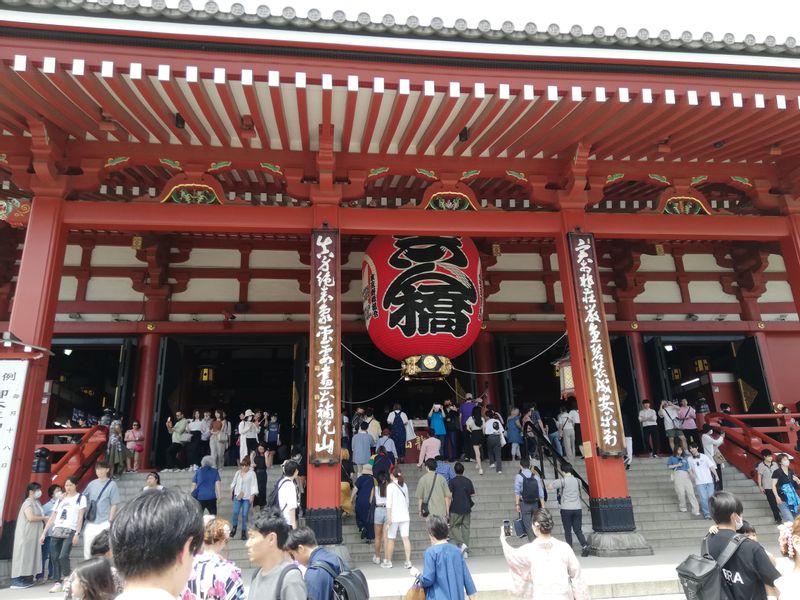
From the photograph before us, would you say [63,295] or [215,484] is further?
[63,295]

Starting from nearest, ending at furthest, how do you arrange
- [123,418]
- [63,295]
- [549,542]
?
[549,542], [123,418], [63,295]

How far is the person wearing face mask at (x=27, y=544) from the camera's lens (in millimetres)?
6375

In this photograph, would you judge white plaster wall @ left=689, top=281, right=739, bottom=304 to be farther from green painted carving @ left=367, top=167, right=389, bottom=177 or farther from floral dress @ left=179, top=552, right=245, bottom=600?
floral dress @ left=179, top=552, right=245, bottom=600

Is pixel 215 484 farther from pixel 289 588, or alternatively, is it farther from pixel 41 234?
pixel 289 588

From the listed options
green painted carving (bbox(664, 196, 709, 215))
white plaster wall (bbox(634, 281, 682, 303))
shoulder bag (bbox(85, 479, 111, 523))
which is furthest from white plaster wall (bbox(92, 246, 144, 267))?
white plaster wall (bbox(634, 281, 682, 303))

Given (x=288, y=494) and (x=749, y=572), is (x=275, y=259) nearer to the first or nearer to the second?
(x=288, y=494)

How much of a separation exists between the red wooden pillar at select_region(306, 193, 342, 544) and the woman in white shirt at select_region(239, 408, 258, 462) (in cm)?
401

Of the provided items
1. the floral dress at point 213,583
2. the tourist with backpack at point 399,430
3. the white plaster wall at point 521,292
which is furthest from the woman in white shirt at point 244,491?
the white plaster wall at point 521,292

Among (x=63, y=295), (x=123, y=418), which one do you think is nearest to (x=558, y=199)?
(x=123, y=418)

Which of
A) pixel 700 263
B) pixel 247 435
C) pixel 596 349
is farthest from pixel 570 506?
pixel 700 263

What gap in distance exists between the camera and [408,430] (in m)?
11.3

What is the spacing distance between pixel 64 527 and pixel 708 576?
270 inches

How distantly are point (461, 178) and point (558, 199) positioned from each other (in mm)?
1514

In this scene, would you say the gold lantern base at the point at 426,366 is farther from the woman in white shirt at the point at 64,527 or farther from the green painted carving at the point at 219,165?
the woman in white shirt at the point at 64,527
